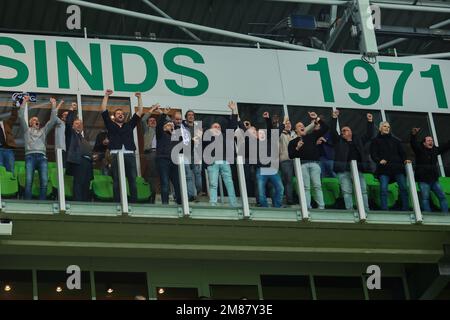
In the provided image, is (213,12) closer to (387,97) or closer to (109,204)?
(387,97)

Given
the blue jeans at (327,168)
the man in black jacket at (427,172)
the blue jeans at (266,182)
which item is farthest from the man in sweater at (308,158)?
the man in black jacket at (427,172)

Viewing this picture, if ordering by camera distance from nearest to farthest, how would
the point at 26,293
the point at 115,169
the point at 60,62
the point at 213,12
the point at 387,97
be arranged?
1. the point at 115,169
2. the point at 26,293
3. the point at 60,62
4. the point at 387,97
5. the point at 213,12

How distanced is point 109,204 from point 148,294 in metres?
2.63

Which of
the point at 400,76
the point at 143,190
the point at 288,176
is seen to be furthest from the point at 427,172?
the point at 143,190

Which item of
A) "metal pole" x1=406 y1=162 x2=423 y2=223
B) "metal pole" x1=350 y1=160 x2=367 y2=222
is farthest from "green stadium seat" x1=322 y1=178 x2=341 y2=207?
"metal pole" x1=406 y1=162 x2=423 y2=223

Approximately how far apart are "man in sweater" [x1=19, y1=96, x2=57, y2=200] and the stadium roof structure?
551 centimetres

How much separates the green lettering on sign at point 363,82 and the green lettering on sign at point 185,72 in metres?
3.20

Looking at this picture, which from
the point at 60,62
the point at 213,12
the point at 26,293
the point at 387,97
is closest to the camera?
the point at 26,293

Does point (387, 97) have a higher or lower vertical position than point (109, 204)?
higher

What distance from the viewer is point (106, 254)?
20922 millimetres

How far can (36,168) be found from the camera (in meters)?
19.0

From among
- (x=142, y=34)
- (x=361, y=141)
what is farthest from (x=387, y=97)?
(x=142, y=34)

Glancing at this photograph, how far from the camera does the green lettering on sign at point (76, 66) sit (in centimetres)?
2294

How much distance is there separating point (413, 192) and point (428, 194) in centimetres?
37
